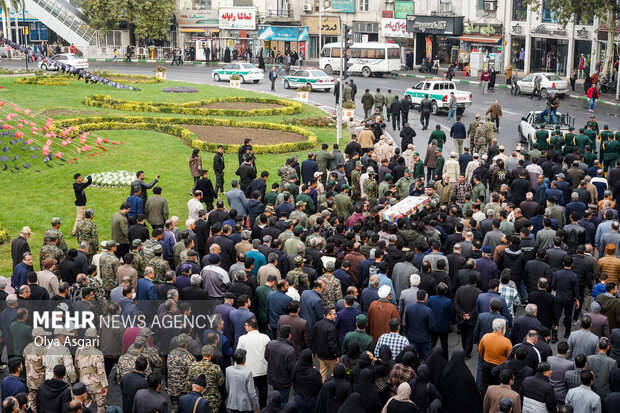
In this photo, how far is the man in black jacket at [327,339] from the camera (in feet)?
37.6

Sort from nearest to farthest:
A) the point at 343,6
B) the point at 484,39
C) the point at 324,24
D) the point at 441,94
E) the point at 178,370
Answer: the point at 178,370 < the point at 441,94 < the point at 484,39 < the point at 343,6 < the point at 324,24

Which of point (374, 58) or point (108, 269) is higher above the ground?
point (374, 58)

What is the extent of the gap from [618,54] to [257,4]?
33.7 metres

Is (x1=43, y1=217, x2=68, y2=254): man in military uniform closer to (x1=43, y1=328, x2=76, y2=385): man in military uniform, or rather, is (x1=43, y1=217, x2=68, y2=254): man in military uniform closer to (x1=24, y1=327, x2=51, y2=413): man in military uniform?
(x1=24, y1=327, x2=51, y2=413): man in military uniform

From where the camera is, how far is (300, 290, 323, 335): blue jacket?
12227 millimetres

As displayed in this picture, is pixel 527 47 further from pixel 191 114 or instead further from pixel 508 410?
pixel 508 410

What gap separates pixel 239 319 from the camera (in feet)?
38.6

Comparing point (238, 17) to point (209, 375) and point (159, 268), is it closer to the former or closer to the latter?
point (159, 268)

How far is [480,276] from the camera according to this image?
13398 mm

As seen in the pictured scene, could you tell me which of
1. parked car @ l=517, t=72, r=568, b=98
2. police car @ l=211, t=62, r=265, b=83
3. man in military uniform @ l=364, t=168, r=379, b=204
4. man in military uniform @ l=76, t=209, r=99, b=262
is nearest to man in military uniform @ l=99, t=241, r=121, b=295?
man in military uniform @ l=76, t=209, r=99, b=262

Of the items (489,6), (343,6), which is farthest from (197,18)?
(489,6)

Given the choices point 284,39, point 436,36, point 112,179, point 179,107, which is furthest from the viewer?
point 284,39

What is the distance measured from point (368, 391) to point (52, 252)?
745 cm

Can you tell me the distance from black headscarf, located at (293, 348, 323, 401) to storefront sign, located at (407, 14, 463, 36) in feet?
181
